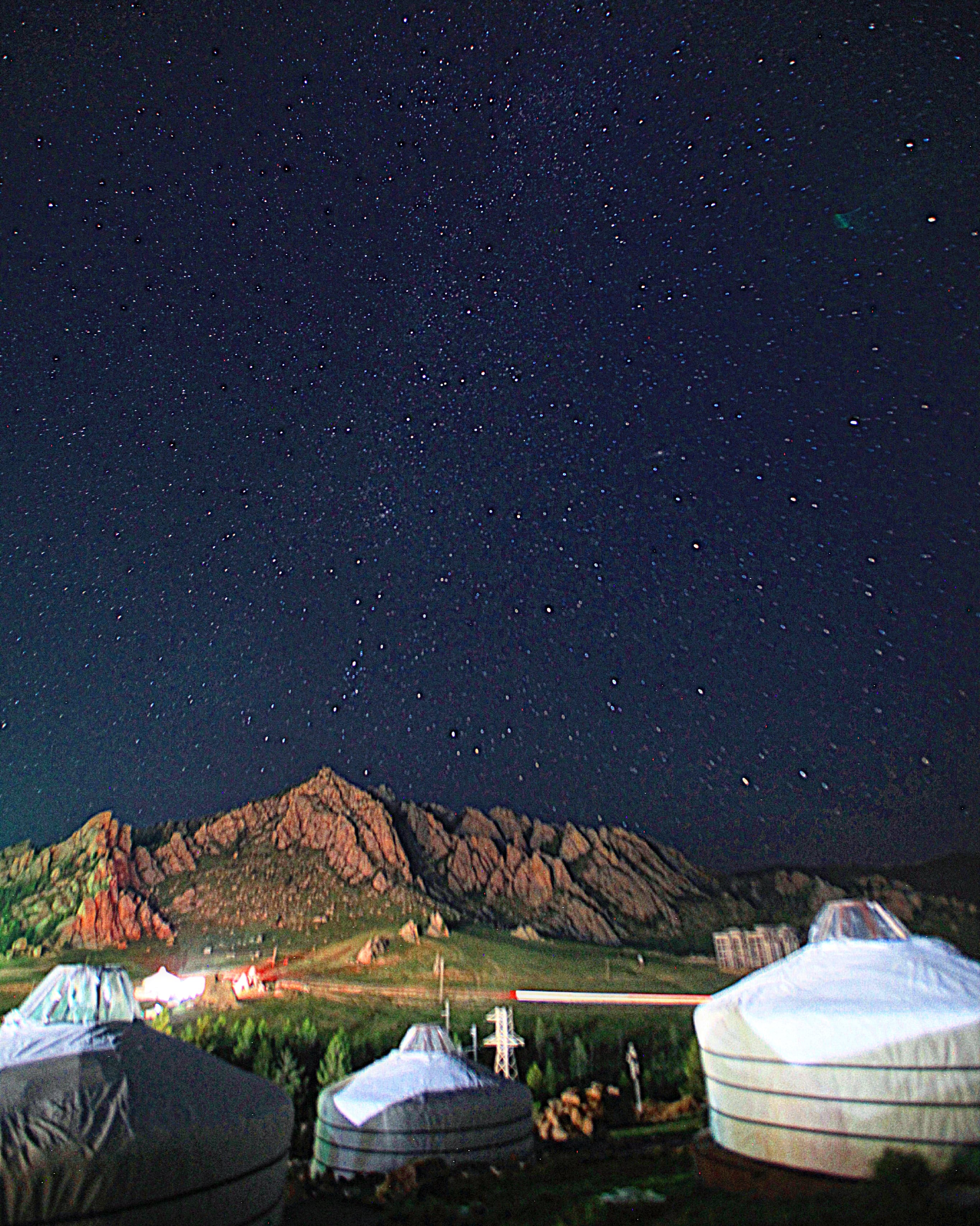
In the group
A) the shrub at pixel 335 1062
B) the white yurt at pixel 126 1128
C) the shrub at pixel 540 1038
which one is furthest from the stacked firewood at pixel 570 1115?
the white yurt at pixel 126 1128

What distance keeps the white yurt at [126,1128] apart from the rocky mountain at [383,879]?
21058mm

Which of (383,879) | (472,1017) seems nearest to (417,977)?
(472,1017)

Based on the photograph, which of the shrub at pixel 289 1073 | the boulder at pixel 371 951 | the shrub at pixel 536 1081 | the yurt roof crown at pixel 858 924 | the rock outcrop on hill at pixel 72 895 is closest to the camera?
the yurt roof crown at pixel 858 924

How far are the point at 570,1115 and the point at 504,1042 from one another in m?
2.46

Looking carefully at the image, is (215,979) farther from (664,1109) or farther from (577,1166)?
(577,1166)

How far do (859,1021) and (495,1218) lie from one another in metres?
4.31

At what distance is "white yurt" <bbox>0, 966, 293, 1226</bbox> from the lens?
5027 millimetres

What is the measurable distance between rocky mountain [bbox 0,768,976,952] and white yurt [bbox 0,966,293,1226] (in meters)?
21.1

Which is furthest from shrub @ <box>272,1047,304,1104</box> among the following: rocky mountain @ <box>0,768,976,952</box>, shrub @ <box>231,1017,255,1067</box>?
rocky mountain @ <box>0,768,976,952</box>

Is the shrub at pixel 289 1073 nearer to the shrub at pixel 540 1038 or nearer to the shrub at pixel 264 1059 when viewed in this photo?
the shrub at pixel 264 1059

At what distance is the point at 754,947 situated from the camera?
29.6m

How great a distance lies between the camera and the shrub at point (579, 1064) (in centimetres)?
2238

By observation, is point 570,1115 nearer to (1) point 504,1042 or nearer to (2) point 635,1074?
(1) point 504,1042

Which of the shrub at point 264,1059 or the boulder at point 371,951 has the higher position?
the boulder at point 371,951
